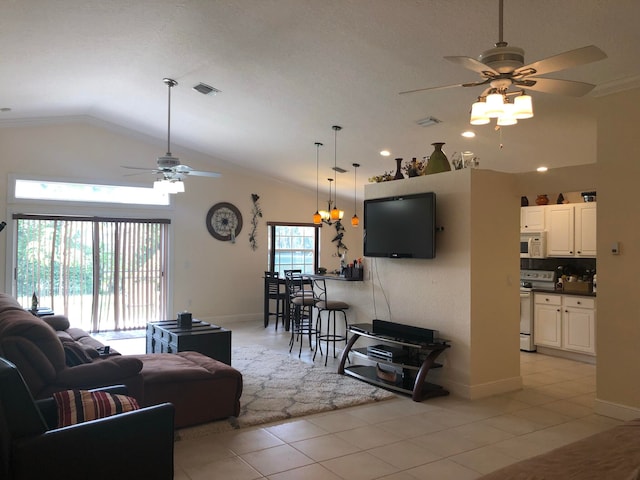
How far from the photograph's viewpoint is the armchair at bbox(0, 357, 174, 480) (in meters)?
2.07

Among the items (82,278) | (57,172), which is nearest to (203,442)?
(82,278)

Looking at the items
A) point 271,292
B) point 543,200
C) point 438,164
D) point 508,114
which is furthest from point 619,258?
point 271,292

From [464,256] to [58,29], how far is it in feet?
13.5

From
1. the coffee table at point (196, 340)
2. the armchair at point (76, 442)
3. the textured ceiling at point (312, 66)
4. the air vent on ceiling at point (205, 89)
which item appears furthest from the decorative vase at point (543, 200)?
the armchair at point (76, 442)

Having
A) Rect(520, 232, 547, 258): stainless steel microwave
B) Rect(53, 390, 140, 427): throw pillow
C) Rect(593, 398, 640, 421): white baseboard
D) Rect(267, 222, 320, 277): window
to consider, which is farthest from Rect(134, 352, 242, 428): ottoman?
Rect(267, 222, 320, 277): window

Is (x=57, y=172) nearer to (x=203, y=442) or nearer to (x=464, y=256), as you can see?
(x=203, y=442)

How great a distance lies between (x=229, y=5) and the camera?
3693 mm

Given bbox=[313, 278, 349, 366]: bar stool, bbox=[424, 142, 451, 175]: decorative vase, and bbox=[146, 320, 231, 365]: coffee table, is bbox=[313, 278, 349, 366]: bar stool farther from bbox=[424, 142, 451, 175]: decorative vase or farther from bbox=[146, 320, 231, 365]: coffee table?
bbox=[424, 142, 451, 175]: decorative vase

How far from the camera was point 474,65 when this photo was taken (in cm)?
243

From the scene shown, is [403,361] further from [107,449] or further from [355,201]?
[355,201]

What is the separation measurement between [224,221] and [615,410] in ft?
22.0

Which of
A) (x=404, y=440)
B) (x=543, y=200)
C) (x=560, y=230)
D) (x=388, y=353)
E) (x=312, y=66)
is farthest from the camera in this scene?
(x=543, y=200)

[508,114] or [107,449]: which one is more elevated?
[508,114]

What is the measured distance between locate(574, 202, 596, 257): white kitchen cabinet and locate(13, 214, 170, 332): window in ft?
20.8
